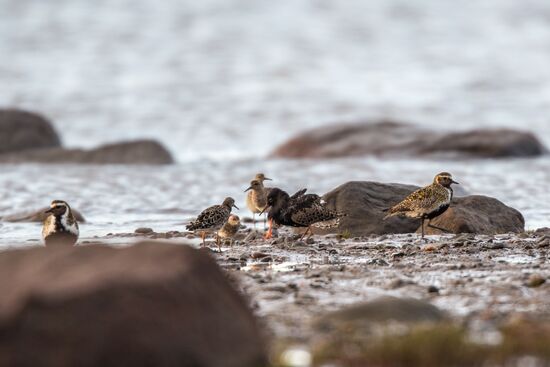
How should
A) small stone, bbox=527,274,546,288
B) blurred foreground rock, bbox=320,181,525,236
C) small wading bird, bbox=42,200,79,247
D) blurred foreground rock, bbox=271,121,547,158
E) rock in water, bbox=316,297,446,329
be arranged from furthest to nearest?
blurred foreground rock, bbox=271,121,547,158, blurred foreground rock, bbox=320,181,525,236, small wading bird, bbox=42,200,79,247, small stone, bbox=527,274,546,288, rock in water, bbox=316,297,446,329

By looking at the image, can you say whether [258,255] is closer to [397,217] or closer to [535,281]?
[397,217]

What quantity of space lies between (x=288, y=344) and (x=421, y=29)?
45.2m

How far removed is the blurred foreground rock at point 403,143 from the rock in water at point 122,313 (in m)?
19.7

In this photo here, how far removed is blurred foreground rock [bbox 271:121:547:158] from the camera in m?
26.2

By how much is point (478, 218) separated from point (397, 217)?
1093 millimetres

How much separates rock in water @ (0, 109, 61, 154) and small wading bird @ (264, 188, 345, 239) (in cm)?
1431

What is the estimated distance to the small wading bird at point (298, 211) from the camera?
14516 millimetres

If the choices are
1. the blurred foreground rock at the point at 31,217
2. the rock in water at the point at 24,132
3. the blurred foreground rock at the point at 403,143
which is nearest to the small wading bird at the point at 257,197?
the blurred foreground rock at the point at 31,217

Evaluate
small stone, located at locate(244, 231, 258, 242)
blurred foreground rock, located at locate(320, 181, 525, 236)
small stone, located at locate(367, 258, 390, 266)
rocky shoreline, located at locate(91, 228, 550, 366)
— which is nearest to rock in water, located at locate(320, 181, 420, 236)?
blurred foreground rock, located at locate(320, 181, 525, 236)

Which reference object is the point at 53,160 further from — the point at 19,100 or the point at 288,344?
the point at 288,344

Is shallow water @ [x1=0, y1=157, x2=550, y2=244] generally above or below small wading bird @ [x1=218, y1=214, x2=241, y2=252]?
above

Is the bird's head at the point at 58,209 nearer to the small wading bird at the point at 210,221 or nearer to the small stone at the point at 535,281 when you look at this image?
the small wading bird at the point at 210,221

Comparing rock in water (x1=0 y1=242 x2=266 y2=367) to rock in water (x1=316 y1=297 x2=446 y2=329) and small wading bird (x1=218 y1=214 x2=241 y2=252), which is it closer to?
rock in water (x1=316 y1=297 x2=446 y2=329)

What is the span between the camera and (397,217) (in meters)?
15.5
